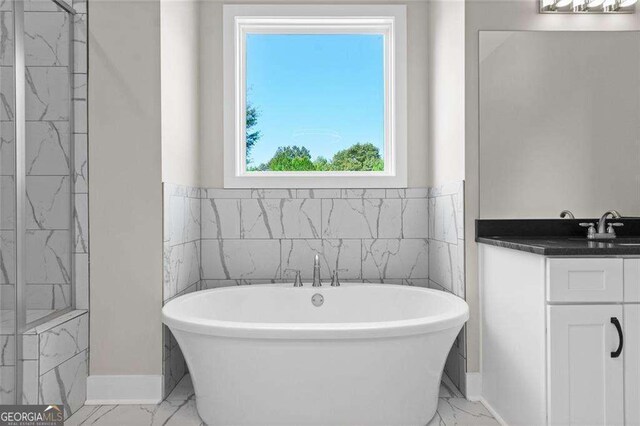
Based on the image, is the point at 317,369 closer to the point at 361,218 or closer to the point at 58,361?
the point at 58,361

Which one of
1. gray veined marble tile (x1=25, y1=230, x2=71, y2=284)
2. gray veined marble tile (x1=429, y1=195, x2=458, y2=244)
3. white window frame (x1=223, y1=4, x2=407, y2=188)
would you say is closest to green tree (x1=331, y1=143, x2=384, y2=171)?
white window frame (x1=223, y1=4, x2=407, y2=188)

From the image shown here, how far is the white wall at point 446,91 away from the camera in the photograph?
2529 mm

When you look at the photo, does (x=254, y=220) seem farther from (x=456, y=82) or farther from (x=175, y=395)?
(x=456, y=82)

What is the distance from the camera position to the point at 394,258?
312 centimetres


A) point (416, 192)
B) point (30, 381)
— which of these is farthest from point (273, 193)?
point (30, 381)

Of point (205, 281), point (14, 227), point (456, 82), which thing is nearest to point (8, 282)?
point (14, 227)

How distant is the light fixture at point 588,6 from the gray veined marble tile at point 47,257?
9.18 feet

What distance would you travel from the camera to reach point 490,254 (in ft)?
7.73

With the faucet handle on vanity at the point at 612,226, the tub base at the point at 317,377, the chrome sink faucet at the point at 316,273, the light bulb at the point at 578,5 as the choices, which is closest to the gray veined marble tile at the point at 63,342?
the tub base at the point at 317,377

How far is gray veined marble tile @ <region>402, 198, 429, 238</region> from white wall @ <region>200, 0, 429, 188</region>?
12 cm

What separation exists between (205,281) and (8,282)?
1.32m

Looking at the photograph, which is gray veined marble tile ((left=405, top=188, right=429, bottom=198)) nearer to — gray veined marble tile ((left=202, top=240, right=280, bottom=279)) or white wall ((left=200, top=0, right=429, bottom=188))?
white wall ((left=200, top=0, right=429, bottom=188))

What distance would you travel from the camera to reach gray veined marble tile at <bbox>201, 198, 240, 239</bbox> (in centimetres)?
308

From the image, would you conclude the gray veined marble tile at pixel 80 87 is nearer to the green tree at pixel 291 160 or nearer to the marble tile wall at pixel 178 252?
the marble tile wall at pixel 178 252
